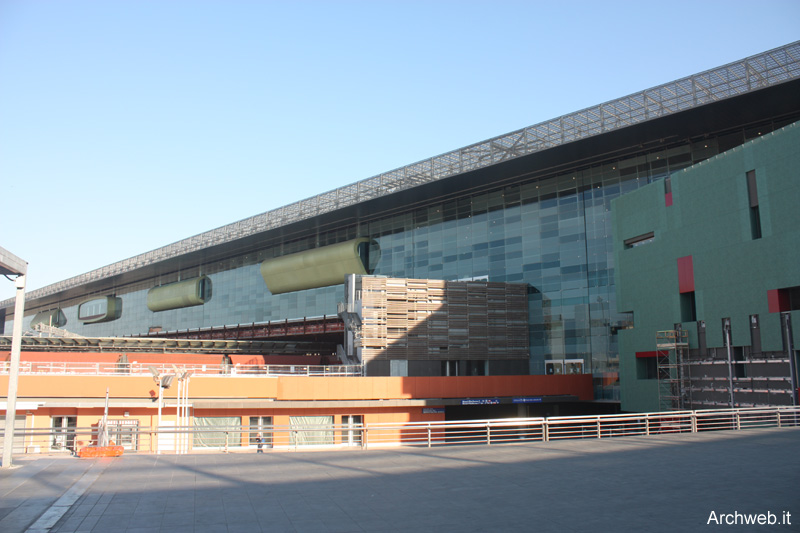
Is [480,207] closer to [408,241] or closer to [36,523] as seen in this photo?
[408,241]

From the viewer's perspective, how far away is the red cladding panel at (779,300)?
3275 cm

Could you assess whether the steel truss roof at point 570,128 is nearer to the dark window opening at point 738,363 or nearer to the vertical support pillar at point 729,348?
the vertical support pillar at point 729,348

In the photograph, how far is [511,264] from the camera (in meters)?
55.8

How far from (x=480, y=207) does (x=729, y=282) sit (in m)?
26.3

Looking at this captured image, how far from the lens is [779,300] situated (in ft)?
108

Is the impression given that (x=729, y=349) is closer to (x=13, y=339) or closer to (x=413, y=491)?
(x=413, y=491)

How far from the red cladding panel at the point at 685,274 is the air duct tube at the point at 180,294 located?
66.0 m

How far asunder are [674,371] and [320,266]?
4199 centimetres

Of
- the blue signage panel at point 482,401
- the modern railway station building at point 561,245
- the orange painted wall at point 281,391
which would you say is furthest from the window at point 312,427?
the blue signage panel at point 482,401

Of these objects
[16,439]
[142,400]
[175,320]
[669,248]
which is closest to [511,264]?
[669,248]

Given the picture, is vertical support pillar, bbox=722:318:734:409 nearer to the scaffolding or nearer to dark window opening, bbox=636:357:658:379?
the scaffolding

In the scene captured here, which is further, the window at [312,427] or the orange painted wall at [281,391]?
the window at [312,427]

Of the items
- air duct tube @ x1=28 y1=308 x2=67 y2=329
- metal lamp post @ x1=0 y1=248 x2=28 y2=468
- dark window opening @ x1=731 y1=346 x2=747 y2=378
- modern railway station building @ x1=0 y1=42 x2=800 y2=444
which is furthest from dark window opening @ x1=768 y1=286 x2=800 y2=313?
air duct tube @ x1=28 y1=308 x2=67 y2=329

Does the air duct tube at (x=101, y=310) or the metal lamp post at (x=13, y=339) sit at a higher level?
the air duct tube at (x=101, y=310)
